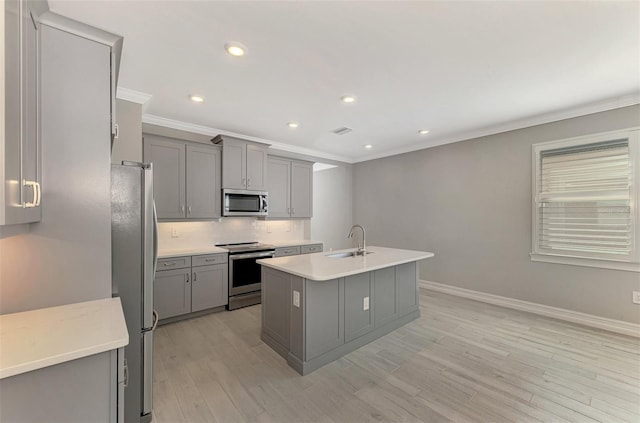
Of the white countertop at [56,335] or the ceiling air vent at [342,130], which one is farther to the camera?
the ceiling air vent at [342,130]

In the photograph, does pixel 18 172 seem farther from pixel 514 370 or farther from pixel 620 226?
pixel 620 226

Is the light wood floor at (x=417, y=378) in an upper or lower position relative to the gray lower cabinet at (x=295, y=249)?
lower

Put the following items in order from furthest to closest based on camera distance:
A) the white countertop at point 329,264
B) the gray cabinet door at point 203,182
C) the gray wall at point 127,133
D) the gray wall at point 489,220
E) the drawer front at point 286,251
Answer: the drawer front at point 286,251, the gray cabinet door at point 203,182, the gray wall at point 489,220, the gray wall at point 127,133, the white countertop at point 329,264

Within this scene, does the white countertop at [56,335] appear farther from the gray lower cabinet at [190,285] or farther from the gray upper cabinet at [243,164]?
the gray upper cabinet at [243,164]

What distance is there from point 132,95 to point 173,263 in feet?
6.33

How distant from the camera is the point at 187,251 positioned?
3646mm

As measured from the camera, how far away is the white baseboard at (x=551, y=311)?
10.0 ft

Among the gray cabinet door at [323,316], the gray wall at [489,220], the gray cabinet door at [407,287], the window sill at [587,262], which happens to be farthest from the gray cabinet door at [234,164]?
the window sill at [587,262]

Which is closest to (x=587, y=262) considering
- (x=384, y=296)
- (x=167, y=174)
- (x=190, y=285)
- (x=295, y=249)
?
(x=384, y=296)

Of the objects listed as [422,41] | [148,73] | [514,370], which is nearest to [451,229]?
[514,370]

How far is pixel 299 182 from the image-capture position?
510 cm

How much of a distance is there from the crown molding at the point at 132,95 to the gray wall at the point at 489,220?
4240 mm

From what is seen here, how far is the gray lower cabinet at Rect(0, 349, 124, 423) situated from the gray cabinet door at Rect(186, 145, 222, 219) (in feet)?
9.32

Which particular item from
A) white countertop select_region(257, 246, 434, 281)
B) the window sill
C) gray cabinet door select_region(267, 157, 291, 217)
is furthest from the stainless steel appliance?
the window sill
